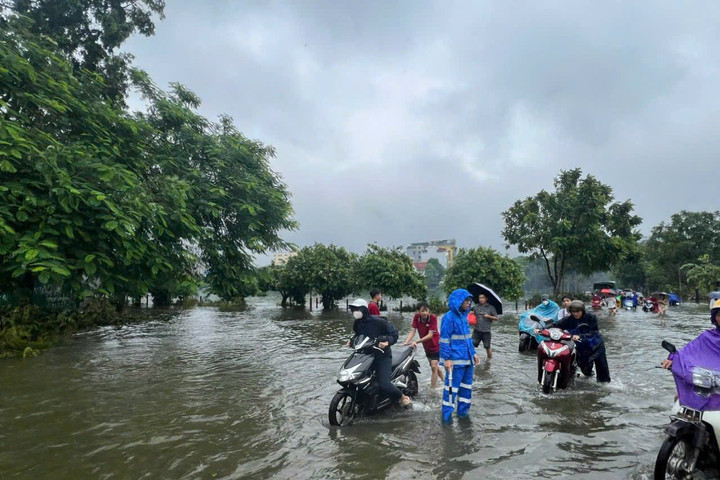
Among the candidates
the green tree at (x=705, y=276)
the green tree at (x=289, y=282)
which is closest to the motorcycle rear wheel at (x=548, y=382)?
the green tree at (x=289, y=282)

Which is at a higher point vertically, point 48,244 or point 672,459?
point 48,244

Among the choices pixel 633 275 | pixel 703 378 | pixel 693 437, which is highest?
pixel 633 275

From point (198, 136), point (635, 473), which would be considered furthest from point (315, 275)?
point (635, 473)

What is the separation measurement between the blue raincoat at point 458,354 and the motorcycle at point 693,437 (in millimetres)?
2455

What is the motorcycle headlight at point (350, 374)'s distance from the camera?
540 centimetres

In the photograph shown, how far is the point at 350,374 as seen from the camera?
17.9 ft

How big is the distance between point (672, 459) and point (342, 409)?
3.55 metres

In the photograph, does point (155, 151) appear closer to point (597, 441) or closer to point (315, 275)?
point (597, 441)

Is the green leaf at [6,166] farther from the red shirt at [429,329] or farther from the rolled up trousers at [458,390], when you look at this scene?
the rolled up trousers at [458,390]

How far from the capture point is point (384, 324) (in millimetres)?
5852

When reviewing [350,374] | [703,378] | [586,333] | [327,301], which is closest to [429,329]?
[350,374]

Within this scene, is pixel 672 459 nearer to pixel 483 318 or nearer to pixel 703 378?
pixel 703 378

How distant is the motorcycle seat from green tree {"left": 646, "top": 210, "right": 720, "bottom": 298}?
149 ft

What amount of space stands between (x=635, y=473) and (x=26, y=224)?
10.3 metres
